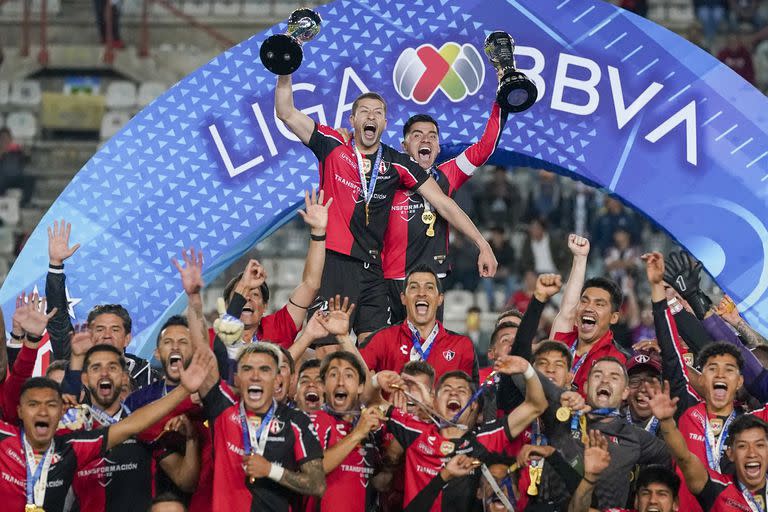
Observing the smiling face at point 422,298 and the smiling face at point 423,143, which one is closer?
the smiling face at point 422,298

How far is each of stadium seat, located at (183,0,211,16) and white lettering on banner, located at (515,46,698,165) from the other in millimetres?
10766

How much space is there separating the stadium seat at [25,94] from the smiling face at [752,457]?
13.1 meters

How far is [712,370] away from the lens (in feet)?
28.7

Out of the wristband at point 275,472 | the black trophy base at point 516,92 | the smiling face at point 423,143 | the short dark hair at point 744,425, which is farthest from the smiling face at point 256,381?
the black trophy base at point 516,92

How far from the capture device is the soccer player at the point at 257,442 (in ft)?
25.5

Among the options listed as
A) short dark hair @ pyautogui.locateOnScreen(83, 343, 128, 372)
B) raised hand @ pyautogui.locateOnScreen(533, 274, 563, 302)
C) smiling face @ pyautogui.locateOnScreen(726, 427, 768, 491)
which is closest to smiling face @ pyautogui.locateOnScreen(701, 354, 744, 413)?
smiling face @ pyautogui.locateOnScreen(726, 427, 768, 491)

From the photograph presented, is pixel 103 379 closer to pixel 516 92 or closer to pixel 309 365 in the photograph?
pixel 309 365

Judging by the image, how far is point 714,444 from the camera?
339 inches

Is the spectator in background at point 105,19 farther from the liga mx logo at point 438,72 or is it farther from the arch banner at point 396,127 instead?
the liga mx logo at point 438,72

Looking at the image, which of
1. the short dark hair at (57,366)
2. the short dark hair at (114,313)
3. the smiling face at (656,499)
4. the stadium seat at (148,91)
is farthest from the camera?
the stadium seat at (148,91)

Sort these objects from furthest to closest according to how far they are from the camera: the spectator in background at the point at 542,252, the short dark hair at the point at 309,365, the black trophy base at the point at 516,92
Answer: the spectator in background at the point at 542,252, the black trophy base at the point at 516,92, the short dark hair at the point at 309,365

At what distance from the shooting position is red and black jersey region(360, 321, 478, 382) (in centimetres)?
913

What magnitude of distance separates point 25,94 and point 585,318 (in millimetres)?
11976

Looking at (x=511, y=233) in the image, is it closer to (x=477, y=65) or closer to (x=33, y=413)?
(x=477, y=65)
